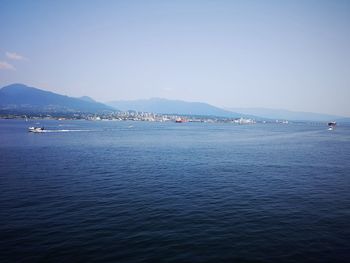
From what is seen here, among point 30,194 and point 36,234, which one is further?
point 30,194

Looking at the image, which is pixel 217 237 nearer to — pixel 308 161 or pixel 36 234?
pixel 36 234

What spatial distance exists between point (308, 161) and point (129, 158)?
38874mm

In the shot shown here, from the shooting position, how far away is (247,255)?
65.5 ft

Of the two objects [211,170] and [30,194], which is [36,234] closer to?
[30,194]

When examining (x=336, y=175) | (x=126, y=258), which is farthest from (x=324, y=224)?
(x=336, y=175)

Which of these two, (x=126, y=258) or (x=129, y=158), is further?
(x=129, y=158)

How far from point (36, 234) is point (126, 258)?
335 inches

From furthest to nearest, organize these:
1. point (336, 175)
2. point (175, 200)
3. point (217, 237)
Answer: point (336, 175), point (175, 200), point (217, 237)

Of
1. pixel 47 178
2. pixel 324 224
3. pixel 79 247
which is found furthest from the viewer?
pixel 47 178

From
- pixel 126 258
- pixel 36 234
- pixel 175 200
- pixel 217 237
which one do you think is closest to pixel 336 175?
pixel 175 200

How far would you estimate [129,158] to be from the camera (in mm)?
63594

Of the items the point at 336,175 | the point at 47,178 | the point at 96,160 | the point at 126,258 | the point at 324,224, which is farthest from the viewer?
the point at 96,160

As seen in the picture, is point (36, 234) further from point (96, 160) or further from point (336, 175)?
point (336, 175)

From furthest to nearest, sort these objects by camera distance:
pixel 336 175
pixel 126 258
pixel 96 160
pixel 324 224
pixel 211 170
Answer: pixel 96 160
pixel 211 170
pixel 336 175
pixel 324 224
pixel 126 258
